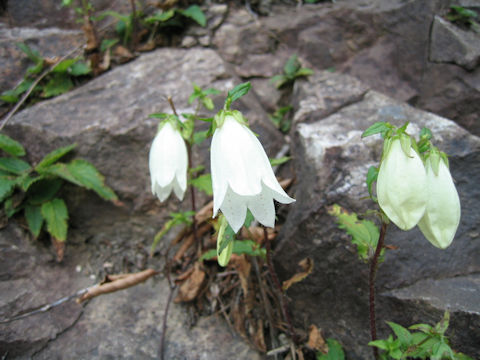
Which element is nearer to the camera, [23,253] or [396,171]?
[396,171]

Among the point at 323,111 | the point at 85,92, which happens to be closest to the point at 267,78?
the point at 323,111

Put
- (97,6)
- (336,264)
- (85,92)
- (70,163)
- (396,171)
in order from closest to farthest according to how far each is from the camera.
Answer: (396,171), (336,264), (70,163), (85,92), (97,6)

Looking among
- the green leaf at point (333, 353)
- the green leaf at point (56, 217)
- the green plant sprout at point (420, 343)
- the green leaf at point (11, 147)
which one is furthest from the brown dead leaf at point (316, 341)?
the green leaf at point (11, 147)

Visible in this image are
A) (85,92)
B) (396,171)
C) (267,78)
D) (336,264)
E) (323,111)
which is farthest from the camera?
(267,78)

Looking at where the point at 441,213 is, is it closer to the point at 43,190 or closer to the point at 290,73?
the point at 290,73

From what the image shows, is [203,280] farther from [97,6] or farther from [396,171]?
[97,6]
